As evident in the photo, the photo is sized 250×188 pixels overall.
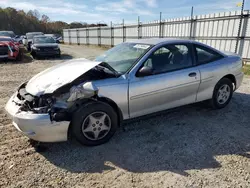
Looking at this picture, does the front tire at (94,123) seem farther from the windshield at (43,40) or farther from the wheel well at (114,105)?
the windshield at (43,40)

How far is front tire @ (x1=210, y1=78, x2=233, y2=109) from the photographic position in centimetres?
421

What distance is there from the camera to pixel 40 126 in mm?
2686

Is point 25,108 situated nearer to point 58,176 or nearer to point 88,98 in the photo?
point 88,98

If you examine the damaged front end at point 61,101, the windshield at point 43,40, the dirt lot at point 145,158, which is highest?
the windshield at point 43,40

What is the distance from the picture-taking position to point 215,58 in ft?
13.7

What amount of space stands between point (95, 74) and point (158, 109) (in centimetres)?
126

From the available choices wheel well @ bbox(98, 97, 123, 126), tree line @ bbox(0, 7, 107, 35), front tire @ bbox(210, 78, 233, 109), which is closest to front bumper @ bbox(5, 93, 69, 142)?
wheel well @ bbox(98, 97, 123, 126)

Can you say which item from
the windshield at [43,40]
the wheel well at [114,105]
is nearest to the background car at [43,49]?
the windshield at [43,40]

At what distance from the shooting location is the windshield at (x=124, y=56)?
3.42 meters

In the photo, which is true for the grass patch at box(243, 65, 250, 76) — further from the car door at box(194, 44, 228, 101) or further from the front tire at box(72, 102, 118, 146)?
the front tire at box(72, 102, 118, 146)

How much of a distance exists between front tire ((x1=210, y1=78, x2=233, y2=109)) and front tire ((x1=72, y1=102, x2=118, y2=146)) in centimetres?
232

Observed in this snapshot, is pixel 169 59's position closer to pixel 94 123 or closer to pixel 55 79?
pixel 94 123

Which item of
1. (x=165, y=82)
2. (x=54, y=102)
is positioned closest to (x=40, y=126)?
(x=54, y=102)

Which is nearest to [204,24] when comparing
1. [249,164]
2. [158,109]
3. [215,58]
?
[215,58]
